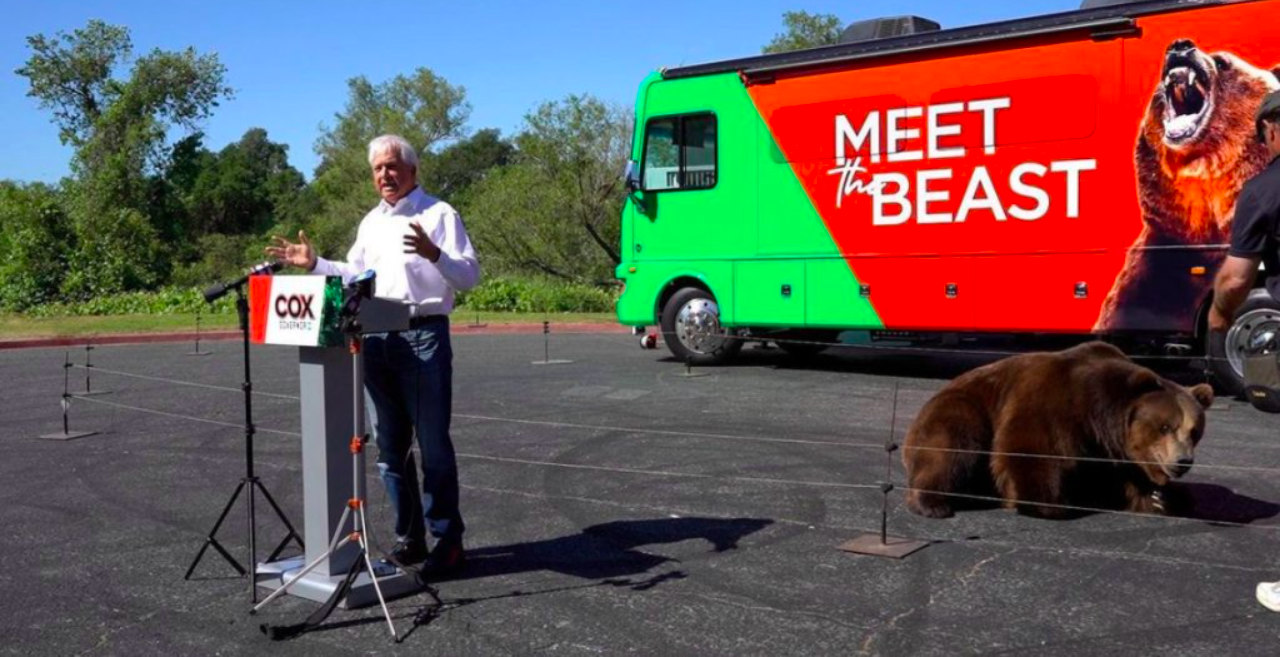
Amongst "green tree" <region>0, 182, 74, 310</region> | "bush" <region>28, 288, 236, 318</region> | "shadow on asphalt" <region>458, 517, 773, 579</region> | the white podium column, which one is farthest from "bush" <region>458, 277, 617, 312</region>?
the white podium column

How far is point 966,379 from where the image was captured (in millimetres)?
6746

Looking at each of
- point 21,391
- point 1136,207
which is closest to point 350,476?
point 1136,207

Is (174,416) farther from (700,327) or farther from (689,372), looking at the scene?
(700,327)

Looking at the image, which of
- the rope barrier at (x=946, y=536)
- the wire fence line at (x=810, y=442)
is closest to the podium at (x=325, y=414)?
the rope barrier at (x=946, y=536)

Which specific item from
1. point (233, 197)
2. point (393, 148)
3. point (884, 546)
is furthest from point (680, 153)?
point (233, 197)

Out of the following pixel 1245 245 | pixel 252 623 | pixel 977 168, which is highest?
pixel 977 168

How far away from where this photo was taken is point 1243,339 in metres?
11.1

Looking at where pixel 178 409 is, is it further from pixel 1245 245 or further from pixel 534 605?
pixel 1245 245

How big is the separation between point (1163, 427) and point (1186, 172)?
6.14m

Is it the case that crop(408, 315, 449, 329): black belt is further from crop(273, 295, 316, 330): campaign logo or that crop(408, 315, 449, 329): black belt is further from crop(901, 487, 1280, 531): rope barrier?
crop(901, 487, 1280, 531): rope barrier

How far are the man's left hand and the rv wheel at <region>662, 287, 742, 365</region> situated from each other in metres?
9.88

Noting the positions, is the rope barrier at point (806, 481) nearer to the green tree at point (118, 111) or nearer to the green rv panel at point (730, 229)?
the green rv panel at point (730, 229)

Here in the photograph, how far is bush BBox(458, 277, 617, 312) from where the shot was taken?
89.1 feet

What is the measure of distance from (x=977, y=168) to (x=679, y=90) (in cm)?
408
